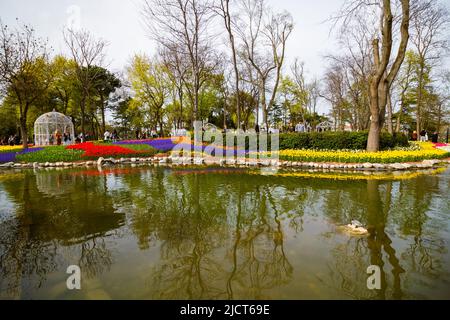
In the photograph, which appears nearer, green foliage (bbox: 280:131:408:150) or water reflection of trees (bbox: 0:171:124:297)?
water reflection of trees (bbox: 0:171:124:297)

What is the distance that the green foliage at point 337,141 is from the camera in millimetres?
16188

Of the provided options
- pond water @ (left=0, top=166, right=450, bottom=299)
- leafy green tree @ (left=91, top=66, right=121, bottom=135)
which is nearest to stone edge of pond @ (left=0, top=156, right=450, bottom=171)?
pond water @ (left=0, top=166, right=450, bottom=299)

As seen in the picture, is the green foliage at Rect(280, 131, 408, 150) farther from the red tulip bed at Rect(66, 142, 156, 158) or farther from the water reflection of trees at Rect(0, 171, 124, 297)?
the water reflection of trees at Rect(0, 171, 124, 297)

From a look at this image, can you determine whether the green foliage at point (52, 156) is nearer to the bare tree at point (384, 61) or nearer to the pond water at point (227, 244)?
the pond water at point (227, 244)

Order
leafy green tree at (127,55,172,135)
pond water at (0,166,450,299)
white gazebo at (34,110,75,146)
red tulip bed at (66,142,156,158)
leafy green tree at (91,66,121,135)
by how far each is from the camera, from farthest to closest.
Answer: leafy green tree at (91,66,121,135) → leafy green tree at (127,55,172,135) → white gazebo at (34,110,75,146) → red tulip bed at (66,142,156,158) → pond water at (0,166,450,299)

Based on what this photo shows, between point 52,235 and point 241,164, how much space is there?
437 inches

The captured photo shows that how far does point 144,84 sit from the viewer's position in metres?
37.2

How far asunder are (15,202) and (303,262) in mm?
8063

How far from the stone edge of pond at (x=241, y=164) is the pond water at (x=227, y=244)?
4256mm

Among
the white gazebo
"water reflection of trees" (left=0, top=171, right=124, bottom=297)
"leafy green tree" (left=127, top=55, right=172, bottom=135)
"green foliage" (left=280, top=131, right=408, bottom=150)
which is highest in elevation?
"leafy green tree" (left=127, top=55, right=172, bottom=135)

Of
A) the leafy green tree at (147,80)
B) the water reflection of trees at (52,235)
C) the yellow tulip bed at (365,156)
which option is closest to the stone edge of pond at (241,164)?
the yellow tulip bed at (365,156)

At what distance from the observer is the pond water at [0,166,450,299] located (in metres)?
→ 3.12

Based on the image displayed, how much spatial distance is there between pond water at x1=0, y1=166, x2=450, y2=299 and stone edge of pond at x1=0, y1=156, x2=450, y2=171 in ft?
14.0

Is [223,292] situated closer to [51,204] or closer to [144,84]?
[51,204]
